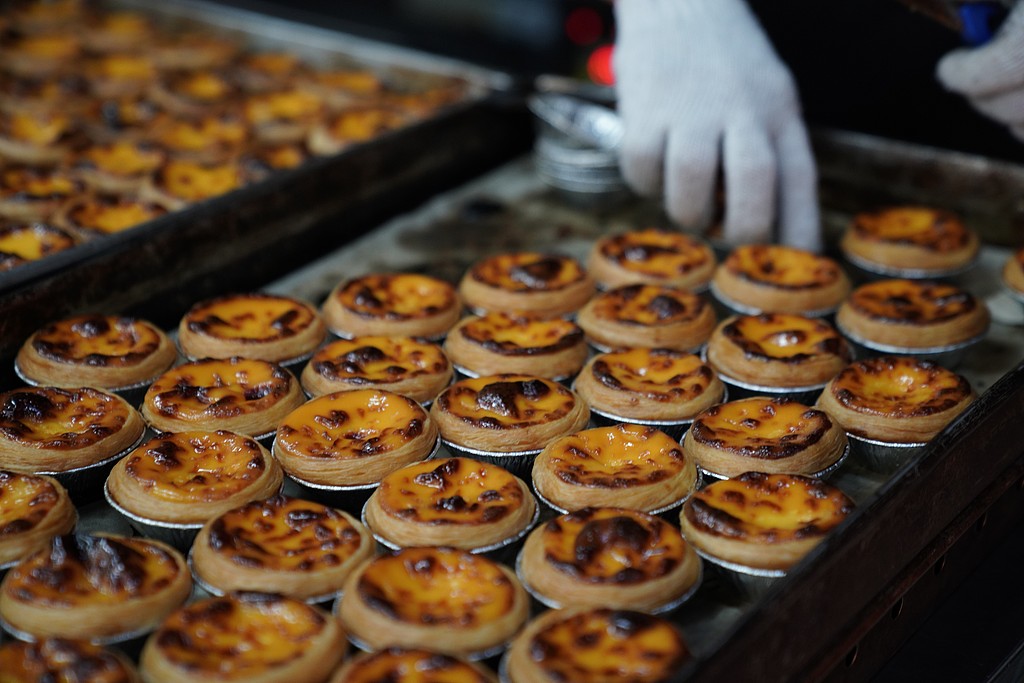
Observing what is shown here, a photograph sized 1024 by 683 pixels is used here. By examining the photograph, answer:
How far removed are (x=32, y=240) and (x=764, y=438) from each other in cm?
345

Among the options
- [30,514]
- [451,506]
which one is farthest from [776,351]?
[30,514]

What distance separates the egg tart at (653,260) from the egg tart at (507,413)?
1206 mm

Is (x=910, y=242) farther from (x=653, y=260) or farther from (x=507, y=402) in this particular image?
(x=507, y=402)

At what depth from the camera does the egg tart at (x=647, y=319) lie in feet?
16.0

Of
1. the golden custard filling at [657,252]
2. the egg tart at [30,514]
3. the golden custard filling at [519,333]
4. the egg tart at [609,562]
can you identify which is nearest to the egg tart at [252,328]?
the golden custard filling at [519,333]

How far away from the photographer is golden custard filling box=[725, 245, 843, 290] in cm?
526

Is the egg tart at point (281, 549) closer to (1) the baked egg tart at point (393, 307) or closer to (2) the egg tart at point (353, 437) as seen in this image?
(2) the egg tart at point (353, 437)

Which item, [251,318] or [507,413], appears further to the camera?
[251,318]

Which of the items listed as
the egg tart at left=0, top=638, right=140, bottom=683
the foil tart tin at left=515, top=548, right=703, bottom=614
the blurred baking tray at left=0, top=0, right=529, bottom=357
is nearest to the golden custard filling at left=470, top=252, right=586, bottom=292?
the blurred baking tray at left=0, top=0, right=529, bottom=357

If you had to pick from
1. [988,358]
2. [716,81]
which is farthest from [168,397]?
[988,358]

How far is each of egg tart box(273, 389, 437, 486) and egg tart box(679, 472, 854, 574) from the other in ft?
3.33

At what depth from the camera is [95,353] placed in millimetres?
4484

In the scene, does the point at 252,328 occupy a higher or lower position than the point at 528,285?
lower

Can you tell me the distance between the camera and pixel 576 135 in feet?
20.5
